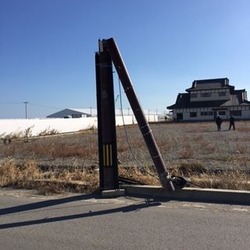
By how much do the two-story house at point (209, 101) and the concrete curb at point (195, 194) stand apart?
7352 cm

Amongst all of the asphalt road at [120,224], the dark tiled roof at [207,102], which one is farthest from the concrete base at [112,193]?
the dark tiled roof at [207,102]

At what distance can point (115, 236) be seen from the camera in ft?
18.1

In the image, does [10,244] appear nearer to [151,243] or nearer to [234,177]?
[151,243]

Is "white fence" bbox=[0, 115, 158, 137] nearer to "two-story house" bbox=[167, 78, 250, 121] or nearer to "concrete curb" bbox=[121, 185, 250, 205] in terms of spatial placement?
"two-story house" bbox=[167, 78, 250, 121]

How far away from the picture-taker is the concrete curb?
24.6ft

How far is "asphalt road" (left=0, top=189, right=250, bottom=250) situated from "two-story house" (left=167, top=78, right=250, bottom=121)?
7468 centimetres

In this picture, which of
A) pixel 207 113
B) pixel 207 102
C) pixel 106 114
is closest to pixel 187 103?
pixel 207 102

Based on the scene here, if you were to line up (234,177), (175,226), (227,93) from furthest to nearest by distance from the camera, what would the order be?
(227,93), (234,177), (175,226)

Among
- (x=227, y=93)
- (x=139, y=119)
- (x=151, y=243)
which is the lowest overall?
(x=151, y=243)

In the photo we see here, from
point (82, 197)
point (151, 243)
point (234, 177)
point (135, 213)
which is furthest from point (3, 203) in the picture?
point (234, 177)

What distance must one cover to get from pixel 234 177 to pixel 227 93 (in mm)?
77014

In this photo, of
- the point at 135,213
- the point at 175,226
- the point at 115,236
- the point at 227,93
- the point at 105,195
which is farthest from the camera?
the point at 227,93

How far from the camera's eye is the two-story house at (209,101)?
80.4 m

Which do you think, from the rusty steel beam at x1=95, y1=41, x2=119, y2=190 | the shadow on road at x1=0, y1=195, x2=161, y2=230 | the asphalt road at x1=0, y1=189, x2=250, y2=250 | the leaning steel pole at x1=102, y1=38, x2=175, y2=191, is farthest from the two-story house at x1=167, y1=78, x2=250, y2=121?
the asphalt road at x1=0, y1=189, x2=250, y2=250
